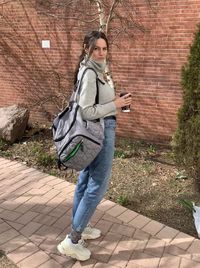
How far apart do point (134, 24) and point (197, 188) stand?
3087 mm

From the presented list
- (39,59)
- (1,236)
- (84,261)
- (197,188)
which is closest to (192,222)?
(197,188)

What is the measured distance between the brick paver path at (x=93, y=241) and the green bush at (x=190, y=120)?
802 mm

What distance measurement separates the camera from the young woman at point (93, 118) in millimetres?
2695

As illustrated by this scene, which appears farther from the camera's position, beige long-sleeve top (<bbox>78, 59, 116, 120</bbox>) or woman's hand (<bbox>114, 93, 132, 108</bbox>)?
woman's hand (<bbox>114, 93, 132, 108</bbox>)

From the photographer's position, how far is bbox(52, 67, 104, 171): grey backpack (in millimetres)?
2717

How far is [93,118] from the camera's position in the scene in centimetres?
271

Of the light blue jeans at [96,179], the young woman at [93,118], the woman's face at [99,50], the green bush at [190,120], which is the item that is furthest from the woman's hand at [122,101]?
the green bush at [190,120]

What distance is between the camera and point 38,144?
6.47 m

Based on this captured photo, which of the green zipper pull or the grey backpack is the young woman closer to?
the grey backpack

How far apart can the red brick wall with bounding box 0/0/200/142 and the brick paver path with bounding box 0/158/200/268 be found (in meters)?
2.66

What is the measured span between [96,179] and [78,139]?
392 mm

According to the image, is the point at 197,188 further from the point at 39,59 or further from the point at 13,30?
the point at 13,30

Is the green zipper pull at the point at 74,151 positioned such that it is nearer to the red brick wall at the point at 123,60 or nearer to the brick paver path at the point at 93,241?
the brick paver path at the point at 93,241

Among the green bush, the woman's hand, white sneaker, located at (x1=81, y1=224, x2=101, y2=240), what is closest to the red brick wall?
the green bush
